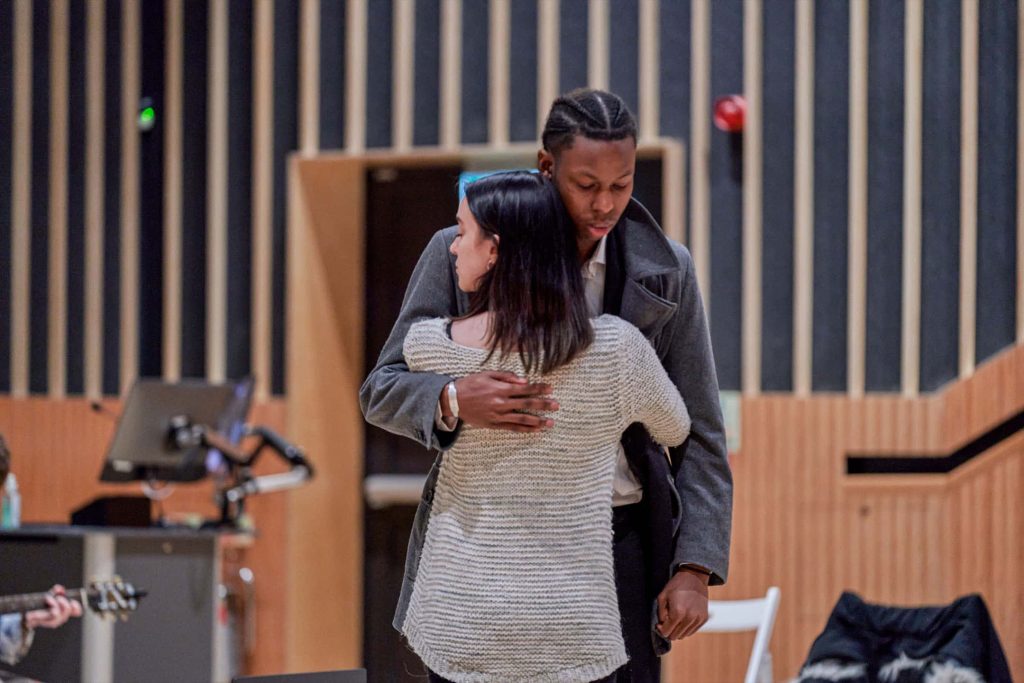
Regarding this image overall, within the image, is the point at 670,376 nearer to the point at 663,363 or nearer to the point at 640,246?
the point at 663,363

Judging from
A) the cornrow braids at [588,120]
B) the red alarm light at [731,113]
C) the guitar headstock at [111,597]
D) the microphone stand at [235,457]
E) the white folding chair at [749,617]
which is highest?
the red alarm light at [731,113]

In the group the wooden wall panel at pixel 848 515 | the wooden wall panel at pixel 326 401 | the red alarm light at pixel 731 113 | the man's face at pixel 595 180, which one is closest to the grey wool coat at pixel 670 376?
the man's face at pixel 595 180

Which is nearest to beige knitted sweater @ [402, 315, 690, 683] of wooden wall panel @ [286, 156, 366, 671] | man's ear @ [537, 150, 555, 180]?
man's ear @ [537, 150, 555, 180]

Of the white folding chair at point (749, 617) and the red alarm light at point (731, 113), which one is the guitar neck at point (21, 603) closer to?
the white folding chair at point (749, 617)

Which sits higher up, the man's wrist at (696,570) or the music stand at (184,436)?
the man's wrist at (696,570)

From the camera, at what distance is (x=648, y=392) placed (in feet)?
5.84

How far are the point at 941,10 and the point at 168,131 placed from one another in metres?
3.53

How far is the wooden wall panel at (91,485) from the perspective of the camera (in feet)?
20.1

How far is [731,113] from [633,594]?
3.94 meters

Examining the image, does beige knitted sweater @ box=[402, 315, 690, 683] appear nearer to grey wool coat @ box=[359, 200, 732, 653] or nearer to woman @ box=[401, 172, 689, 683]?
woman @ box=[401, 172, 689, 683]

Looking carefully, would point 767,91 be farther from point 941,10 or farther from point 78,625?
point 78,625

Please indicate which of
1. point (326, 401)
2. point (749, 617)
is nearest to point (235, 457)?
point (326, 401)

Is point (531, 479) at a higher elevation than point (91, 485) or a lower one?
higher

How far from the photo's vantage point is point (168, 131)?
6.33 meters
